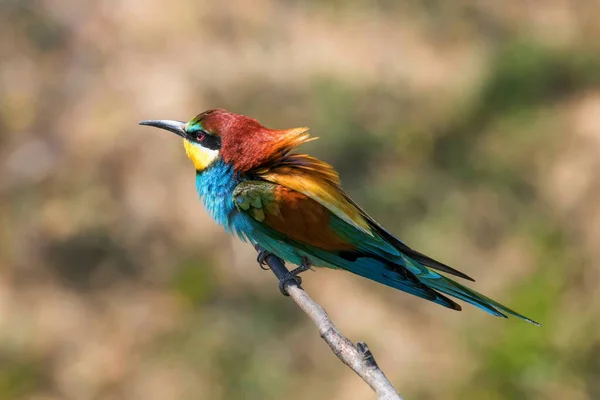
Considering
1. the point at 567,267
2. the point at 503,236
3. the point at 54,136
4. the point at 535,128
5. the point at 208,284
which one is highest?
the point at 54,136

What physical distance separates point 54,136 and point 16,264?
78 cm

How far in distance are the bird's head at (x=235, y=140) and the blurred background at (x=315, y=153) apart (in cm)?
178

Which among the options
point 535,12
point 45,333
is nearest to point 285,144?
point 45,333

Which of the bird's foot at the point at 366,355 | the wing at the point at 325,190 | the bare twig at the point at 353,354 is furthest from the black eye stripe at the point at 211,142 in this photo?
the bird's foot at the point at 366,355

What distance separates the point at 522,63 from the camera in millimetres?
4969

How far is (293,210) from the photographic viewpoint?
8.18 feet

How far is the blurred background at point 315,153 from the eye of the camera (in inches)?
166

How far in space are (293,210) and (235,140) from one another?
279 millimetres

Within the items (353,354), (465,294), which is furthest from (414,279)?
(353,354)

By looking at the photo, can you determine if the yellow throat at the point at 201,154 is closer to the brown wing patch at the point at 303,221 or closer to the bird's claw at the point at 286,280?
the brown wing patch at the point at 303,221

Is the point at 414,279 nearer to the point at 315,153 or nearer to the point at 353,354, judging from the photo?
the point at 353,354

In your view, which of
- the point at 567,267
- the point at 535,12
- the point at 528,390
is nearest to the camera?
the point at 528,390

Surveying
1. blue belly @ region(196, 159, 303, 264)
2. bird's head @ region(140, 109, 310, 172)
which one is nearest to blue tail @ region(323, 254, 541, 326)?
blue belly @ region(196, 159, 303, 264)

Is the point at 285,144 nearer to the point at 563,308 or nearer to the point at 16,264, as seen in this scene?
the point at 563,308
